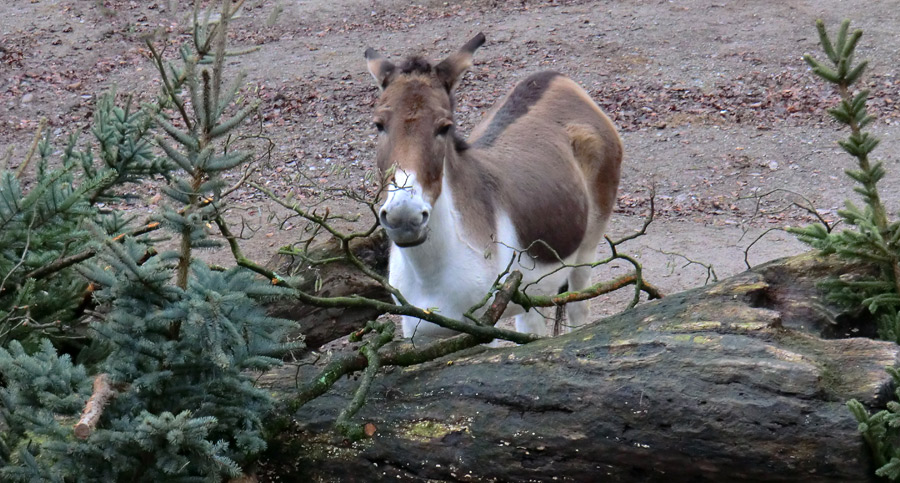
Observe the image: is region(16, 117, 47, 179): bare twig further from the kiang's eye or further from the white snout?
the kiang's eye

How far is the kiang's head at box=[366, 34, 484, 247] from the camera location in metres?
3.58

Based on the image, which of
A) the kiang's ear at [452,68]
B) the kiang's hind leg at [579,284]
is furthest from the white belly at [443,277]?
the kiang's hind leg at [579,284]

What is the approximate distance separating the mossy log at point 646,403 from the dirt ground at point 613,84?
3.81m

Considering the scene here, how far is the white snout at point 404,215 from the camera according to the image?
3.56m

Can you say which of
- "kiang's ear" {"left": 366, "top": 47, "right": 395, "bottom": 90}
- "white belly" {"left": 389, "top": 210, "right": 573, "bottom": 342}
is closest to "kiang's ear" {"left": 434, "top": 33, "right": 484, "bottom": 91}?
"kiang's ear" {"left": 366, "top": 47, "right": 395, "bottom": 90}

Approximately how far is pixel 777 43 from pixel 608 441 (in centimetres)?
1087

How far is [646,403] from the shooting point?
8.61 feet

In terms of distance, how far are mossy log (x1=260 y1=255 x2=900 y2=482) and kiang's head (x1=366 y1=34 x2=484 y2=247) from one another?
2.23 ft

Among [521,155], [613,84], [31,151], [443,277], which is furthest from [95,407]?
[613,84]

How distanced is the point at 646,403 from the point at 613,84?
910cm

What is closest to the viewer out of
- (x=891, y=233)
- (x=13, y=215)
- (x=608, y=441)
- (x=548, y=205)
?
→ (x=608, y=441)

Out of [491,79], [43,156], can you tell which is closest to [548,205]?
[43,156]

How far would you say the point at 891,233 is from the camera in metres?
2.87

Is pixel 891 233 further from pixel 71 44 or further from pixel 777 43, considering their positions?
pixel 71 44
